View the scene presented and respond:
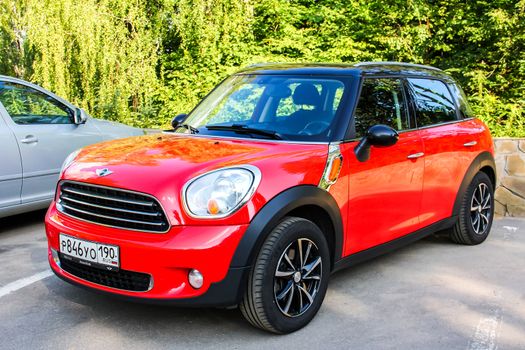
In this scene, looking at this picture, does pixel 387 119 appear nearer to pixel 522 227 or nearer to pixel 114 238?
pixel 114 238

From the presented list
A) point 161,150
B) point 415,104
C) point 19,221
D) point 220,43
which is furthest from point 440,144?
point 220,43

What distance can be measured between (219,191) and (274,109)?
123cm

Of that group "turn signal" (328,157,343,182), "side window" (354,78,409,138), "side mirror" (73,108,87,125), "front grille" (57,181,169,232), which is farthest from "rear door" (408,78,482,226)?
"side mirror" (73,108,87,125)

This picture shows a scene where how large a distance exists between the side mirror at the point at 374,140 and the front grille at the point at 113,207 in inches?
57.9

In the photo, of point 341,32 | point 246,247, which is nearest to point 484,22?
point 341,32

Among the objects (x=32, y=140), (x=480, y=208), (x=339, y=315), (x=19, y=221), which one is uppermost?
(x=32, y=140)

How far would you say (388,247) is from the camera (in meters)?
4.48

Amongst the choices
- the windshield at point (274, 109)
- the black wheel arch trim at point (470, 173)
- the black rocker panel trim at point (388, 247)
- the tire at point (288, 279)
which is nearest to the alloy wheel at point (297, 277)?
the tire at point (288, 279)

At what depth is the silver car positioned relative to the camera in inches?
228

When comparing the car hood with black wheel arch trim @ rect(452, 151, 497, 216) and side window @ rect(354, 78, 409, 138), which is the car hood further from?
black wheel arch trim @ rect(452, 151, 497, 216)

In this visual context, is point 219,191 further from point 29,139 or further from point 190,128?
point 29,139

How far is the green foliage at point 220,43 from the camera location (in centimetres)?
952

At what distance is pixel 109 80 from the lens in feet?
35.0

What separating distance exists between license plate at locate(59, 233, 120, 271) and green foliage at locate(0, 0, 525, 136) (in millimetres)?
6856
